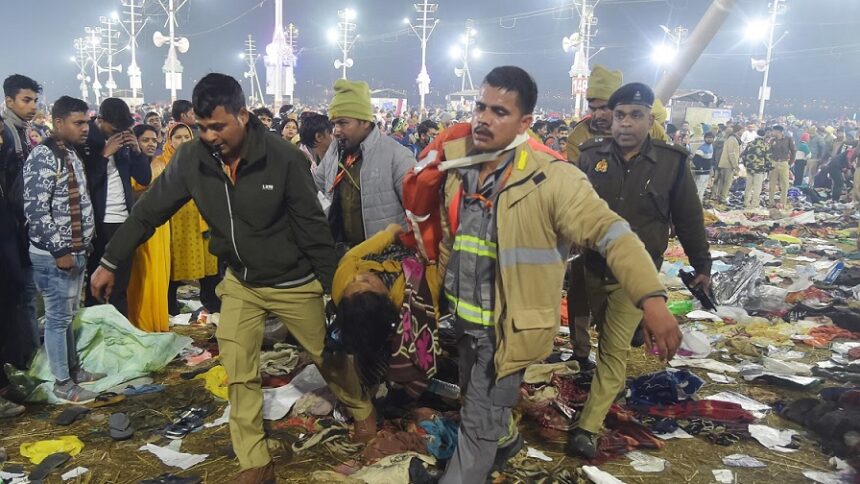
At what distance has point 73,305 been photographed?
4547 millimetres

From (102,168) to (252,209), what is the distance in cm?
265

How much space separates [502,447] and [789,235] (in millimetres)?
11343

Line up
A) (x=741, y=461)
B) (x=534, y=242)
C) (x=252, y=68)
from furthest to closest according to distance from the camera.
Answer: (x=252, y=68) → (x=741, y=461) → (x=534, y=242)

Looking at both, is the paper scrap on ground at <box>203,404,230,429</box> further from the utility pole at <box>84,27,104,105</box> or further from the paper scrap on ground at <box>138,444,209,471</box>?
the utility pole at <box>84,27,104,105</box>

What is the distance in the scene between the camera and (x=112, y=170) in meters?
5.26

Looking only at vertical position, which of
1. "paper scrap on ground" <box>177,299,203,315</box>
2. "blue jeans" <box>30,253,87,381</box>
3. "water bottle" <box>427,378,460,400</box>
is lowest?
"paper scrap on ground" <box>177,299,203,315</box>

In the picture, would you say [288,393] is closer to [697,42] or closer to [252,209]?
[252,209]

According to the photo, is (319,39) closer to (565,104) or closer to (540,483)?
(565,104)

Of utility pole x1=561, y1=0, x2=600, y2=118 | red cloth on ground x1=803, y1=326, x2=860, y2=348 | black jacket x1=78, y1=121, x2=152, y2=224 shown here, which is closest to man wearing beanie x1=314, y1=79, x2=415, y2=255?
black jacket x1=78, y1=121, x2=152, y2=224

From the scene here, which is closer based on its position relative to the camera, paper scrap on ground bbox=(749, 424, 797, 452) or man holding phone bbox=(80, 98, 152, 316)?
paper scrap on ground bbox=(749, 424, 797, 452)

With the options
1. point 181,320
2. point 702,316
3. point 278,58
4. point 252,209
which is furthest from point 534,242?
point 278,58

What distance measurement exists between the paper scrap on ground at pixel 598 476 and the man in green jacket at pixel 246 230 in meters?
1.82

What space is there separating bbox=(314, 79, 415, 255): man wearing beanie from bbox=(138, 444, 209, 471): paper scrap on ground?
1803mm

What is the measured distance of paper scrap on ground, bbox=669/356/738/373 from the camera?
5.49 meters
